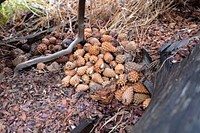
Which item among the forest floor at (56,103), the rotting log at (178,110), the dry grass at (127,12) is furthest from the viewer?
the dry grass at (127,12)

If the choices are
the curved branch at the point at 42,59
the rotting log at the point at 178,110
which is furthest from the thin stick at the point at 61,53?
the rotting log at the point at 178,110

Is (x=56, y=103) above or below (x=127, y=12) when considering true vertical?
below

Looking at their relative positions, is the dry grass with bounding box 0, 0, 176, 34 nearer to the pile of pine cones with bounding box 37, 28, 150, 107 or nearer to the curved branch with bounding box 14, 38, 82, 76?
the pile of pine cones with bounding box 37, 28, 150, 107

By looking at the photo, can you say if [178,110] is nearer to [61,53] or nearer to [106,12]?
[61,53]

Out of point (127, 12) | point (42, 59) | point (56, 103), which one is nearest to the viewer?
point (56, 103)

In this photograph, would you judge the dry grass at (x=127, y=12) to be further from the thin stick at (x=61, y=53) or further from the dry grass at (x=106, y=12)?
the thin stick at (x=61, y=53)

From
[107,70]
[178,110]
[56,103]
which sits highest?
[178,110]

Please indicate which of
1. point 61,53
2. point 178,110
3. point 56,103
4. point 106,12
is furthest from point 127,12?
point 178,110

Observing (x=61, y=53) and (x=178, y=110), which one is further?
(x=61, y=53)

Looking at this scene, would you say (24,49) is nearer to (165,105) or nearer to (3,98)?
(3,98)
